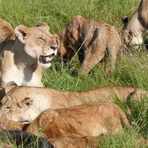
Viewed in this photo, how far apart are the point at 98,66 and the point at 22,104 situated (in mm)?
2277

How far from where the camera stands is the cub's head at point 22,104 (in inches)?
243

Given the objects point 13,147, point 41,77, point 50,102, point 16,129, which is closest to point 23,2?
point 41,77

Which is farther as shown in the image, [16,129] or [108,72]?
[108,72]

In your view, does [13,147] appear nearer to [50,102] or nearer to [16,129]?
[16,129]

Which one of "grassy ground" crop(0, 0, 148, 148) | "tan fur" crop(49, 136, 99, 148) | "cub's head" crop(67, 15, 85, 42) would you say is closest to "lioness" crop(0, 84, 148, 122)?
"grassy ground" crop(0, 0, 148, 148)

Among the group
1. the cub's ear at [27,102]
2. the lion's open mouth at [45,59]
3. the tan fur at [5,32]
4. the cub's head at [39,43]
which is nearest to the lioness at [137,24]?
the tan fur at [5,32]

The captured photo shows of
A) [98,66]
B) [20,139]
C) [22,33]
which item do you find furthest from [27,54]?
[20,139]

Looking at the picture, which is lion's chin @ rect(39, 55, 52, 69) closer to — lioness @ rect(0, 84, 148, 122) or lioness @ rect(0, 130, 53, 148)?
lioness @ rect(0, 84, 148, 122)

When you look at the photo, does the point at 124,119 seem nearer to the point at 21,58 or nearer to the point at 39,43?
the point at 39,43

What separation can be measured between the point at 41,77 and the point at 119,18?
9.63 feet

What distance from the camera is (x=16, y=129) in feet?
18.9

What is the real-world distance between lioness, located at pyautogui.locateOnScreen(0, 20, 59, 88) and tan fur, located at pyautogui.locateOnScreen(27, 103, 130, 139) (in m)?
1.72

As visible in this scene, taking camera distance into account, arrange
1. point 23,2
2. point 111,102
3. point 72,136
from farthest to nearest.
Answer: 1. point 23,2
2. point 111,102
3. point 72,136

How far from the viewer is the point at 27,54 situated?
25.3ft
